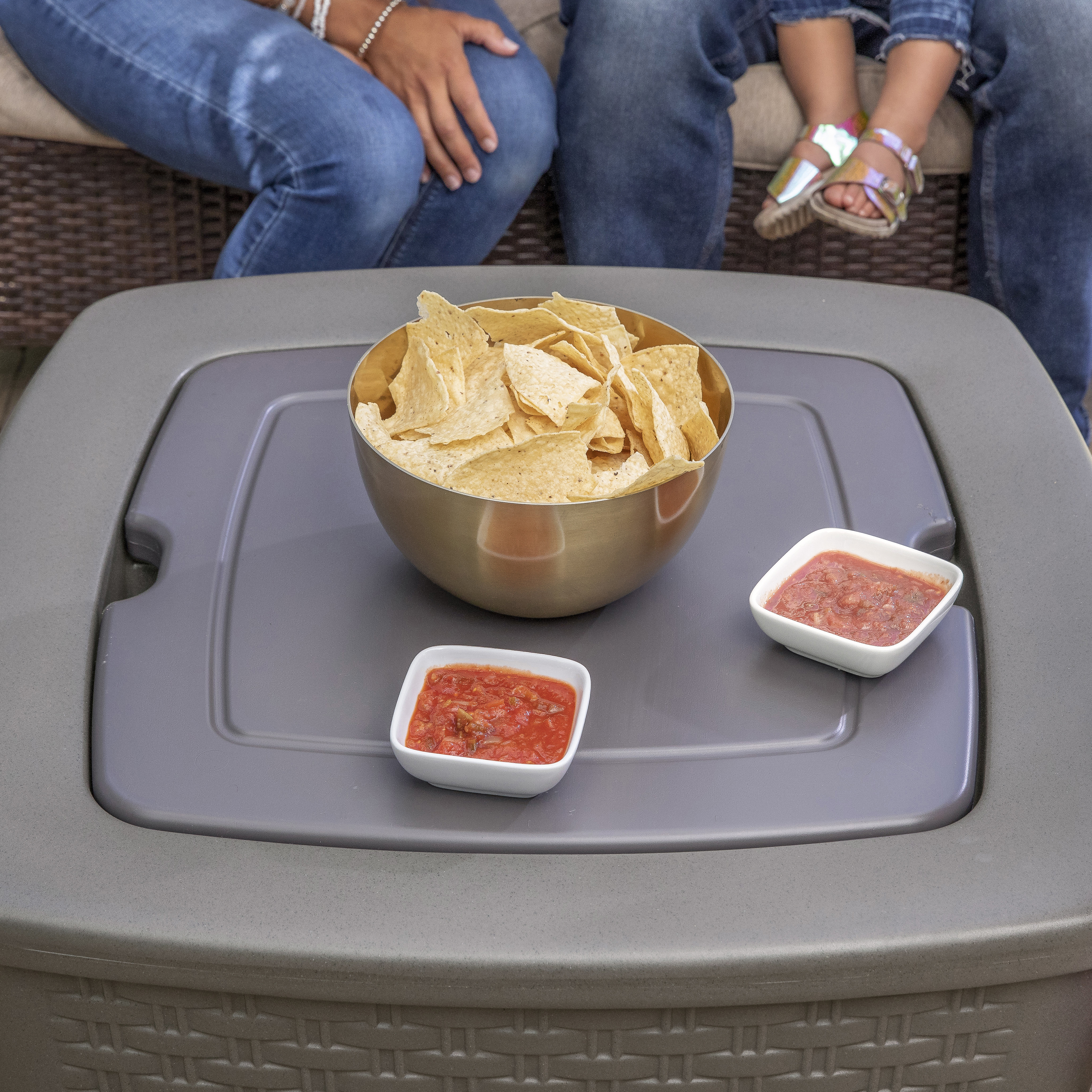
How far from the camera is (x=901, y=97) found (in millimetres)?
1633

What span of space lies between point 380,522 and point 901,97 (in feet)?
3.78

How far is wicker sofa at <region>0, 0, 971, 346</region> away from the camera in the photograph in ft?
5.59

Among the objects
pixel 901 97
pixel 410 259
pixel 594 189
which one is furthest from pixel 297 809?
pixel 901 97

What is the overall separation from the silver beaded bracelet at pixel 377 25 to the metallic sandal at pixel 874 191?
64 cm

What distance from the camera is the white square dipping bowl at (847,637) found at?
2.47 ft

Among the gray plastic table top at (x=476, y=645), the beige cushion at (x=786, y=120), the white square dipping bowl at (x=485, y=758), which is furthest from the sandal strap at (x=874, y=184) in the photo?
the white square dipping bowl at (x=485, y=758)

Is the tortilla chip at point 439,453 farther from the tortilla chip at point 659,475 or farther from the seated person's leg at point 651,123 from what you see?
the seated person's leg at point 651,123

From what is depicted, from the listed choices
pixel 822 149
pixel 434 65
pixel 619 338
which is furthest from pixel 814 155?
pixel 619 338

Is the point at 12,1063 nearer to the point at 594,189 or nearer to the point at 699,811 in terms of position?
the point at 699,811

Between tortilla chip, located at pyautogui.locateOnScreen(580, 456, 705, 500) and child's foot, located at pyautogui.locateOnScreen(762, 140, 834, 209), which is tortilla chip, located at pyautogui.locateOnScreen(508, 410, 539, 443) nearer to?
tortilla chip, located at pyautogui.locateOnScreen(580, 456, 705, 500)

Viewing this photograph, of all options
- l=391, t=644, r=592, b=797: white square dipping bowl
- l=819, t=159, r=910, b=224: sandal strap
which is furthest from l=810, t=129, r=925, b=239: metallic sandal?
l=391, t=644, r=592, b=797: white square dipping bowl

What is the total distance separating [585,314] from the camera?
0.89 m

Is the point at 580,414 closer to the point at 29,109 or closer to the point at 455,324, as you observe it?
the point at 455,324

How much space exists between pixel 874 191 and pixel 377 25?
722 millimetres
